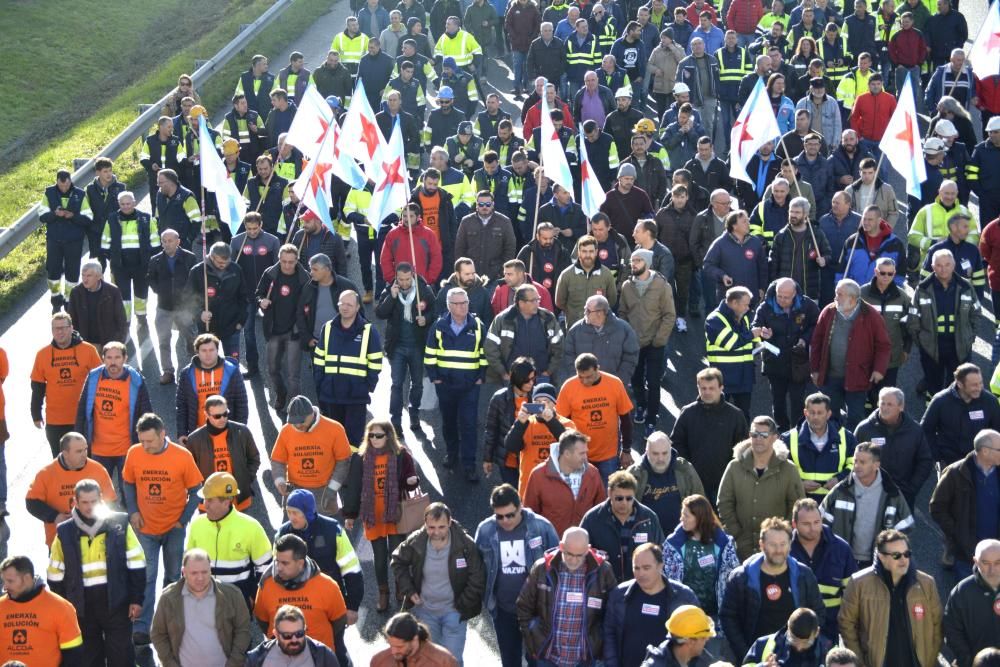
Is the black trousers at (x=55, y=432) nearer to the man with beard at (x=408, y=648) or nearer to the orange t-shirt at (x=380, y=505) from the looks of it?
the orange t-shirt at (x=380, y=505)

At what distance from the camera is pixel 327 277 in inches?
695

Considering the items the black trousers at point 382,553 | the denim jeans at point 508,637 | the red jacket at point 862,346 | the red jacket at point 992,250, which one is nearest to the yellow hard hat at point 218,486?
the black trousers at point 382,553

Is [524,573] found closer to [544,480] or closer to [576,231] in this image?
[544,480]

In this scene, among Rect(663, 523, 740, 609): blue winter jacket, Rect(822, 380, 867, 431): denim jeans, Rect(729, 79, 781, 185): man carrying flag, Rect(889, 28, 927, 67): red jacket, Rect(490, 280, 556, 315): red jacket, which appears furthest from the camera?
Rect(889, 28, 927, 67): red jacket

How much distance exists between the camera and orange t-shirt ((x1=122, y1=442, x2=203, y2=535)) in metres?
13.4

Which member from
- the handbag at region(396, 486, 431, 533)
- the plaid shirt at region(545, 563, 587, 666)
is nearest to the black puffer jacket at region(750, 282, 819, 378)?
the handbag at region(396, 486, 431, 533)

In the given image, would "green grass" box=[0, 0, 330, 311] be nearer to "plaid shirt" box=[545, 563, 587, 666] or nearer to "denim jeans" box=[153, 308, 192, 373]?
"denim jeans" box=[153, 308, 192, 373]

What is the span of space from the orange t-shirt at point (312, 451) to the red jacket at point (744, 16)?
15558 mm

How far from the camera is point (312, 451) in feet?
45.5

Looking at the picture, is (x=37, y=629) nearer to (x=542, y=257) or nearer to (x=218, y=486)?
(x=218, y=486)

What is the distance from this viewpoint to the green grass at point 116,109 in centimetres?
2318

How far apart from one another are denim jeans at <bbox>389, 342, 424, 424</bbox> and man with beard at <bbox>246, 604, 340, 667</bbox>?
21.6ft

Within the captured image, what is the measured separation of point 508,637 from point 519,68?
18193mm

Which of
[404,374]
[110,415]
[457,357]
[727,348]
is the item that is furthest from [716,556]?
[404,374]
